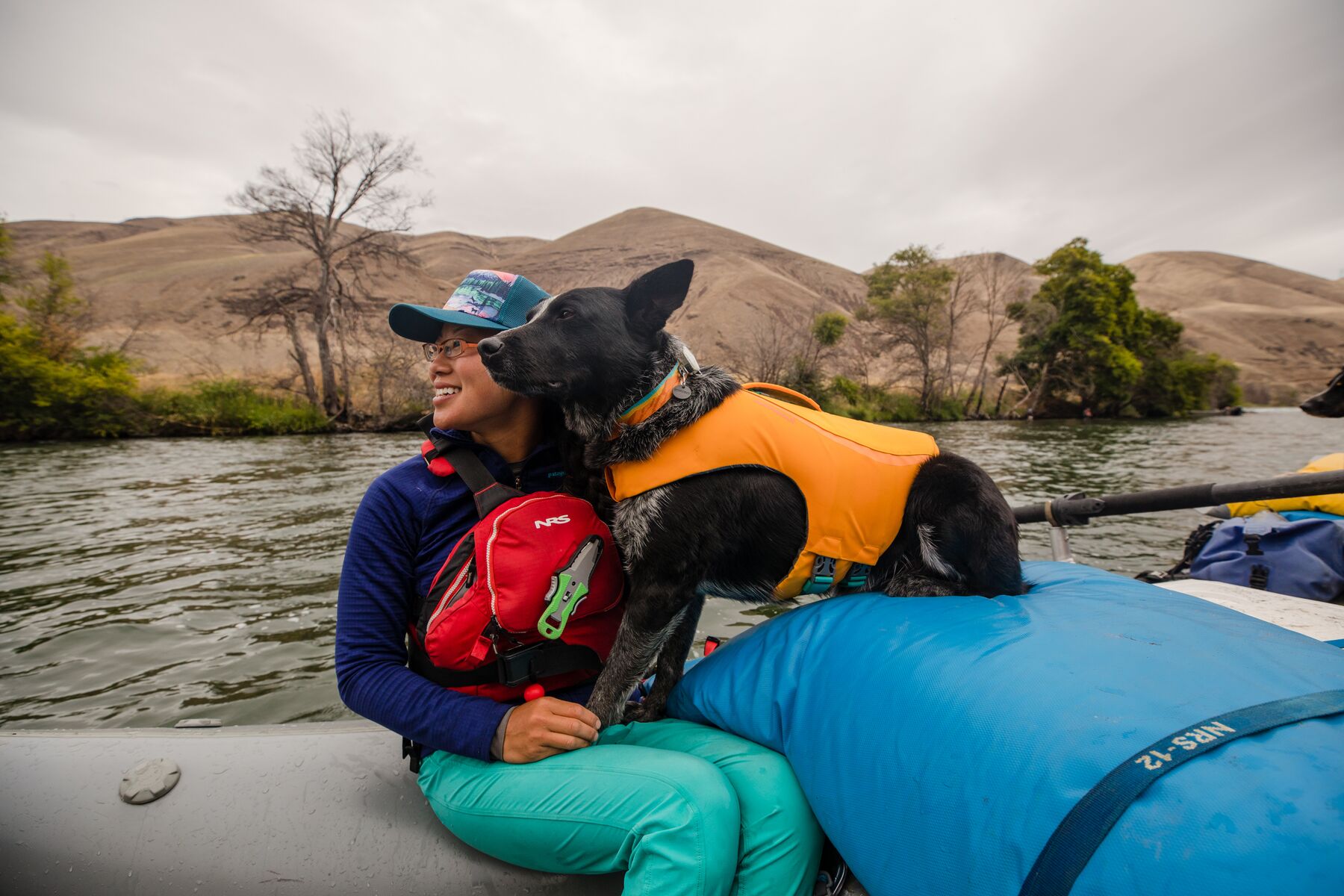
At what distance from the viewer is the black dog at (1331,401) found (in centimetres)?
370

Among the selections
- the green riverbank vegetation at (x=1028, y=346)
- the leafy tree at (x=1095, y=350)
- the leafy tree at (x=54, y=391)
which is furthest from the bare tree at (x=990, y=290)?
the leafy tree at (x=54, y=391)

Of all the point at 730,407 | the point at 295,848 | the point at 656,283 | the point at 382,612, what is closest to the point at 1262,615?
the point at 730,407

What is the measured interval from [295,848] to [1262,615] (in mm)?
4029

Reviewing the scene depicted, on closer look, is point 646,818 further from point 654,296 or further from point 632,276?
point 632,276

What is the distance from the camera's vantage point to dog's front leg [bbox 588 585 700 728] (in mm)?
2223

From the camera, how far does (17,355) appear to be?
19.4m

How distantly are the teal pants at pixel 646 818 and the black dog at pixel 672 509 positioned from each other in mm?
486

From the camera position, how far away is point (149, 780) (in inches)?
81.5

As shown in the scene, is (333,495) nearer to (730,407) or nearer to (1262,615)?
(730,407)

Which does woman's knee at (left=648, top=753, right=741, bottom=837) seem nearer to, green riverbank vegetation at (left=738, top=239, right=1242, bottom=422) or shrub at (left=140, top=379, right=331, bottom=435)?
shrub at (left=140, top=379, right=331, bottom=435)

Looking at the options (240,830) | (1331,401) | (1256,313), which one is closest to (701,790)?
(240,830)

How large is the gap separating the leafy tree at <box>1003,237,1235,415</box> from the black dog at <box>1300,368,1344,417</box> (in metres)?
36.7

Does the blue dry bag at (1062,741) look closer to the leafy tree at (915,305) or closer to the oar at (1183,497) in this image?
the oar at (1183,497)

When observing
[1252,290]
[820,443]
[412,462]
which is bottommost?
[412,462]
